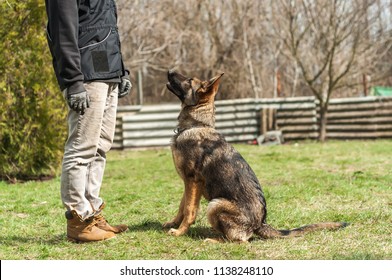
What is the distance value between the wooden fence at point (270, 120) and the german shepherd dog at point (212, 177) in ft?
31.6

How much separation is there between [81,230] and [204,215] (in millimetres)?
1570

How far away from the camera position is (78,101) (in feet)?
14.4

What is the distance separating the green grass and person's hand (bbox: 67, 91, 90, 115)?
119 centimetres

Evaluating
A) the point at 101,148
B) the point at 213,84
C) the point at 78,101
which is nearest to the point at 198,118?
the point at 213,84

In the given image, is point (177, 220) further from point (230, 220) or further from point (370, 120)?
A: point (370, 120)

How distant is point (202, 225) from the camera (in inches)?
216

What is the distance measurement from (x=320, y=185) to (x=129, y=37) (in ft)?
32.6

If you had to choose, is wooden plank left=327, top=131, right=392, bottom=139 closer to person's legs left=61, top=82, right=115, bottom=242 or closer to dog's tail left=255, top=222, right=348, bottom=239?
dog's tail left=255, top=222, right=348, bottom=239

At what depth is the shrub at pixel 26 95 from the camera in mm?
8844

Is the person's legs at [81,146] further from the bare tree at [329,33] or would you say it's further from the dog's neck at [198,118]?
the bare tree at [329,33]

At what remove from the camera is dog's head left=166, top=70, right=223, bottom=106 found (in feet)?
17.0

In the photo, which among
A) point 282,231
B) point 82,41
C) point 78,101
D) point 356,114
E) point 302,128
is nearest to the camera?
point 78,101

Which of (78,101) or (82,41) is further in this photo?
(82,41)

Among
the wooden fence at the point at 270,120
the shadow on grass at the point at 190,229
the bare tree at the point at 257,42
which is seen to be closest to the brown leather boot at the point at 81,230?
the shadow on grass at the point at 190,229
